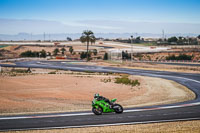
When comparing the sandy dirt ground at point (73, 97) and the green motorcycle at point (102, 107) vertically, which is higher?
the green motorcycle at point (102, 107)

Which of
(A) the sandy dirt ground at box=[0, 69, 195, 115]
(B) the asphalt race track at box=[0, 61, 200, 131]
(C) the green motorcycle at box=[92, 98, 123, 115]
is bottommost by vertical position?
(A) the sandy dirt ground at box=[0, 69, 195, 115]

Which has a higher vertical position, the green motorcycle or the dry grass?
the green motorcycle

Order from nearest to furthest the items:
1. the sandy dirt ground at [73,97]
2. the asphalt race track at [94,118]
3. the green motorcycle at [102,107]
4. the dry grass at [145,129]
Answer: the dry grass at [145,129], the asphalt race track at [94,118], the green motorcycle at [102,107], the sandy dirt ground at [73,97]

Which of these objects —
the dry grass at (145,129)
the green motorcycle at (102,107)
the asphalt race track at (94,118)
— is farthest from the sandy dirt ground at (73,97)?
the dry grass at (145,129)

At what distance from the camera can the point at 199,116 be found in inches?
770

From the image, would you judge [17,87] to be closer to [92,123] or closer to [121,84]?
[121,84]

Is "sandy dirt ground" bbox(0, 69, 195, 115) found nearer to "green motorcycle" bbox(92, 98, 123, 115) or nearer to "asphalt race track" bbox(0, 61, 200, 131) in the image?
"asphalt race track" bbox(0, 61, 200, 131)

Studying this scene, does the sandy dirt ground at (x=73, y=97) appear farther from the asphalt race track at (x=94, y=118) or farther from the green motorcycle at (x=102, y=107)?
the green motorcycle at (x=102, y=107)

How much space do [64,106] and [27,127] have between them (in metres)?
7.20

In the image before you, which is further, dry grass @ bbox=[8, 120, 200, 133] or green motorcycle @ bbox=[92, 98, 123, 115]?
green motorcycle @ bbox=[92, 98, 123, 115]

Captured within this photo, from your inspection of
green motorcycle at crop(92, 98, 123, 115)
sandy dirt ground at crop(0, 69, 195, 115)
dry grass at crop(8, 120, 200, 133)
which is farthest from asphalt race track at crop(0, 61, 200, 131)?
sandy dirt ground at crop(0, 69, 195, 115)

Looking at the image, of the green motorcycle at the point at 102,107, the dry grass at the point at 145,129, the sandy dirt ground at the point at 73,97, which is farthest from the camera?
the sandy dirt ground at the point at 73,97

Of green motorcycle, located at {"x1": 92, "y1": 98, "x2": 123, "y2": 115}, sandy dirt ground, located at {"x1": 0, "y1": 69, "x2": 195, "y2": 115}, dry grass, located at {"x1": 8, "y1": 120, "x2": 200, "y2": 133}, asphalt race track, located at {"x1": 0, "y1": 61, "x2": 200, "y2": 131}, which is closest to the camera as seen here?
dry grass, located at {"x1": 8, "y1": 120, "x2": 200, "y2": 133}

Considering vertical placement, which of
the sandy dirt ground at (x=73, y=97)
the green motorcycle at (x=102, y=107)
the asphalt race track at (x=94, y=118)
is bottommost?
the sandy dirt ground at (x=73, y=97)
